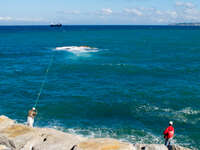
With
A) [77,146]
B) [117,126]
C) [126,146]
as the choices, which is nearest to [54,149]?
[77,146]

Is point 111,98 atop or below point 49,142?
below

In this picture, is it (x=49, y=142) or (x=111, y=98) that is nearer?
(x=49, y=142)

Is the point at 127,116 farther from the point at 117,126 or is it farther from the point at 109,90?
the point at 109,90

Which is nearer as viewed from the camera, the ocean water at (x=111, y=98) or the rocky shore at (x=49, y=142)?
the rocky shore at (x=49, y=142)

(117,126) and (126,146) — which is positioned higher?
(126,146)

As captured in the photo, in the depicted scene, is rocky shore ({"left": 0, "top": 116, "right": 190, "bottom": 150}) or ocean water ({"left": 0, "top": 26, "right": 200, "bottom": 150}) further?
ocean water ({"left": 0, "top": 26, "right": 200, "bottom": 150})

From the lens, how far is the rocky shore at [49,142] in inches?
651

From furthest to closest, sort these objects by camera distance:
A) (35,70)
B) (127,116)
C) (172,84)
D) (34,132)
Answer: (35,70) < (172,84) < (127,116) < (34,132)

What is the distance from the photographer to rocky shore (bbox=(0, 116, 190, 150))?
54.2 feet

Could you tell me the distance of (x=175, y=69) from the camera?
5422 cm

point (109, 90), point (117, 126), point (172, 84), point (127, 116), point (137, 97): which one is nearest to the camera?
point (117, 126)

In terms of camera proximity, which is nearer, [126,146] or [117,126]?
[126,146]

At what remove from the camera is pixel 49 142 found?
1741 centimetres

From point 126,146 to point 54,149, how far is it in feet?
15.8
